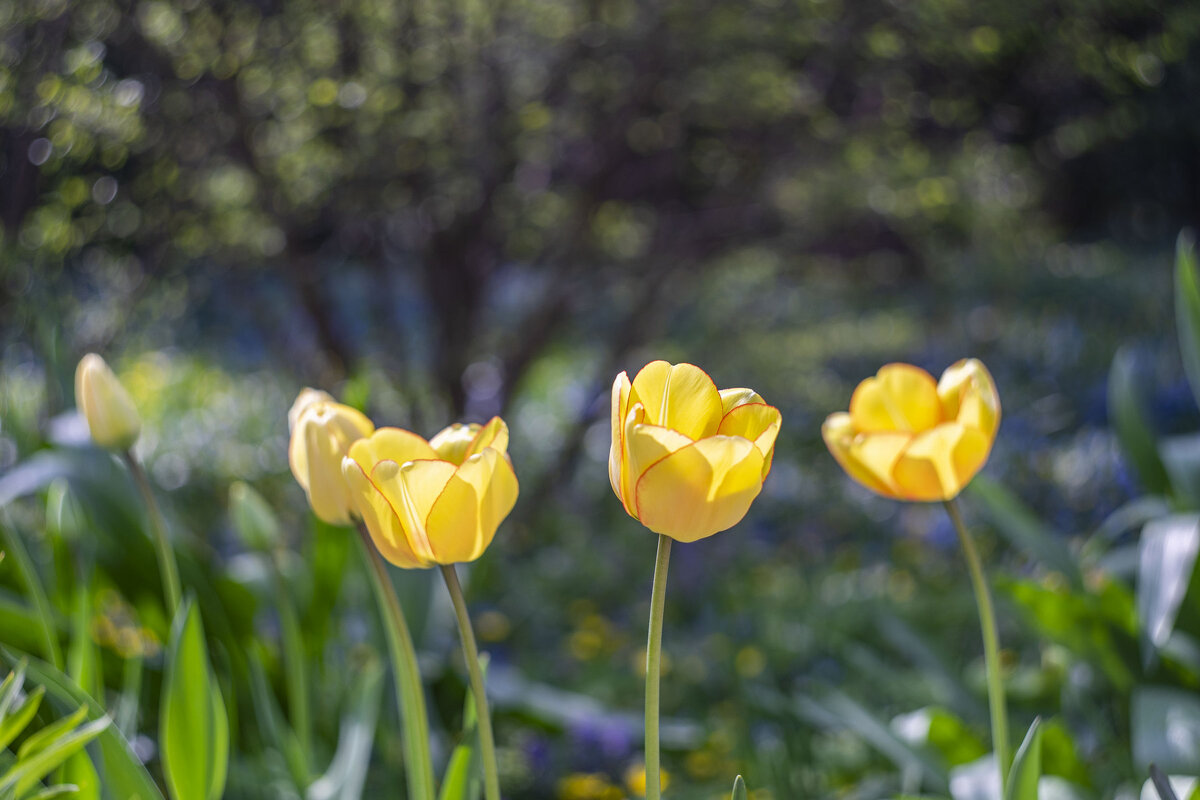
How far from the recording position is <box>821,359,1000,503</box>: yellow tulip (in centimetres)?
80

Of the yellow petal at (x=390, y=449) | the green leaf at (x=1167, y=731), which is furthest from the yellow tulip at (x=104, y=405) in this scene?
the green leaf at (x=1167, y=731)

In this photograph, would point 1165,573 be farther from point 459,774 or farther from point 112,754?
Result: point 112,754

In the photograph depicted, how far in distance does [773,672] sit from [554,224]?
4.97 feet

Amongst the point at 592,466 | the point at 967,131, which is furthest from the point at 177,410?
the point at 967,131

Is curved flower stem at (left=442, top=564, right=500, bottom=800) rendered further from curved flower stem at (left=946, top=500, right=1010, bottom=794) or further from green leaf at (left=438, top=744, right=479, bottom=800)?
curved flower stem at (left=946, top=500, right=1010, bottom=794)

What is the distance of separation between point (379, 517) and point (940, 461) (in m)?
0.47

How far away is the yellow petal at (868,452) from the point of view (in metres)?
0.81

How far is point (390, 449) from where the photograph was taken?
2.16ft

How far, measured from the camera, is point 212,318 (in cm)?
636

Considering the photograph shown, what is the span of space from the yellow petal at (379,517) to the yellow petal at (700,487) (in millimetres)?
155

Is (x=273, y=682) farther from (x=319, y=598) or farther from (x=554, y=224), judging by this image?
(x=554, y=224)

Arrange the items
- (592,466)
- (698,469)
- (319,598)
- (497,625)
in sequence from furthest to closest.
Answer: (592,466) < (497,625) < (319,598) < (698,469)

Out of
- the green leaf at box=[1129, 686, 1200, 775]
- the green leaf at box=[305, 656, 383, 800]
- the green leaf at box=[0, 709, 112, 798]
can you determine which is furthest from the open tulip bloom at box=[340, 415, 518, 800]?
the green leaf at box=[1129, 686, 1200, 775]

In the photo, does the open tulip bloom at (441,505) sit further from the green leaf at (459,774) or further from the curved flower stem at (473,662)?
the green leaf at (459,774)
